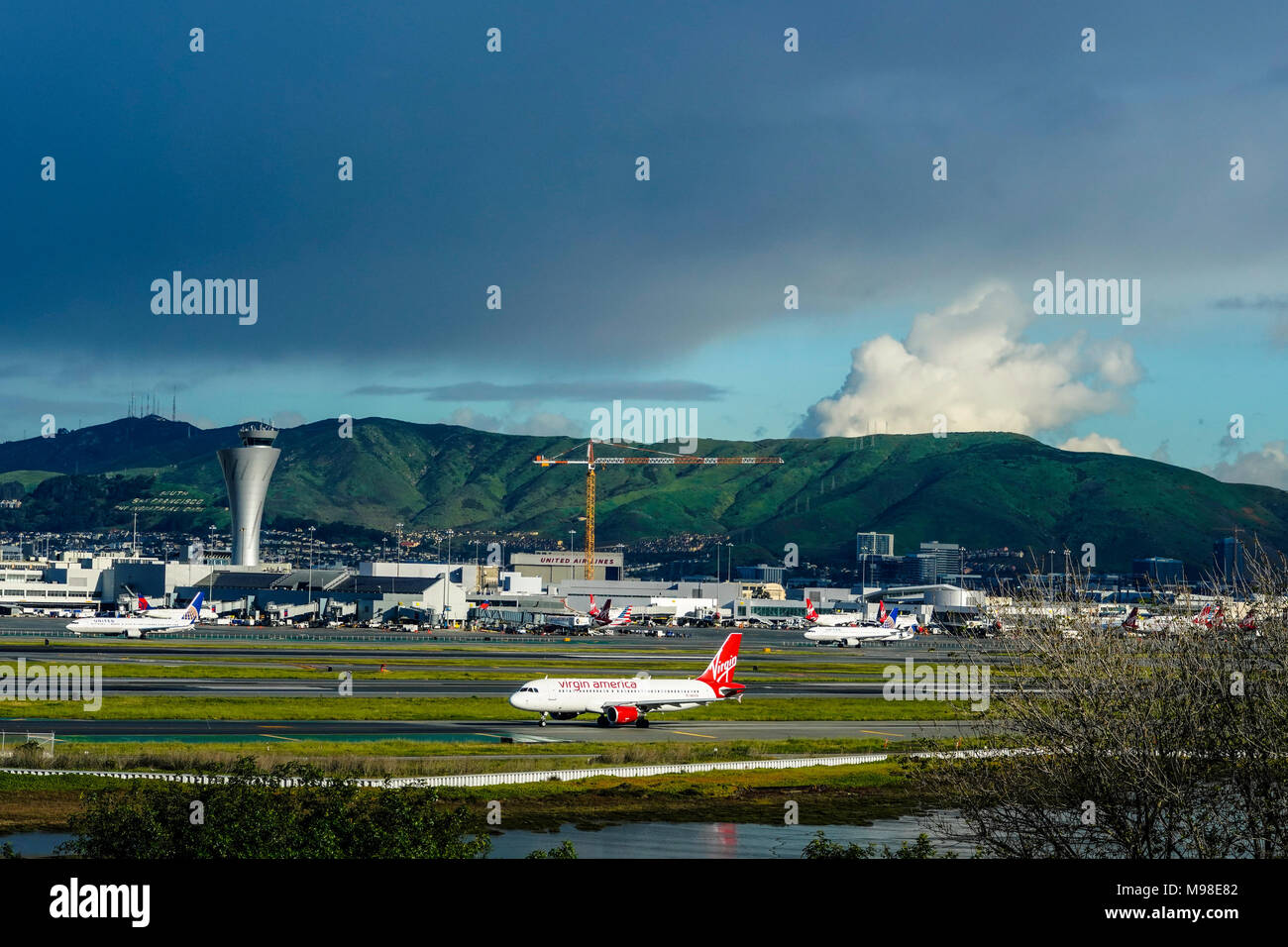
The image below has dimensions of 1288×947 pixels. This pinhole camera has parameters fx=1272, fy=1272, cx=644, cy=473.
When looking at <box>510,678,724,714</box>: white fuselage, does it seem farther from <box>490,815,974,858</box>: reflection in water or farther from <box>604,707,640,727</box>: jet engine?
<box>490,815,974,858</box>: reflection in water

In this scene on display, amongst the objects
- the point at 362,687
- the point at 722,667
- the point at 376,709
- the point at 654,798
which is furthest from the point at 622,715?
the point at 362,687

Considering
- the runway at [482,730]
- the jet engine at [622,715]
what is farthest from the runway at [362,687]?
the jet engine at [622,715]

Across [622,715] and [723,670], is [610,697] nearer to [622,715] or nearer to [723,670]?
[622,715]

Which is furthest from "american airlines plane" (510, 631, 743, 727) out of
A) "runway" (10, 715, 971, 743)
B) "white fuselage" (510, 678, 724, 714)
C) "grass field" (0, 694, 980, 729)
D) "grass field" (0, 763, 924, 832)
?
"grass field" (0, 763, 924, 832)

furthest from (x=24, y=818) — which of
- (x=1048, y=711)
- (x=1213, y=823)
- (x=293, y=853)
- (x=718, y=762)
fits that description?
(x=1213, y=823)
